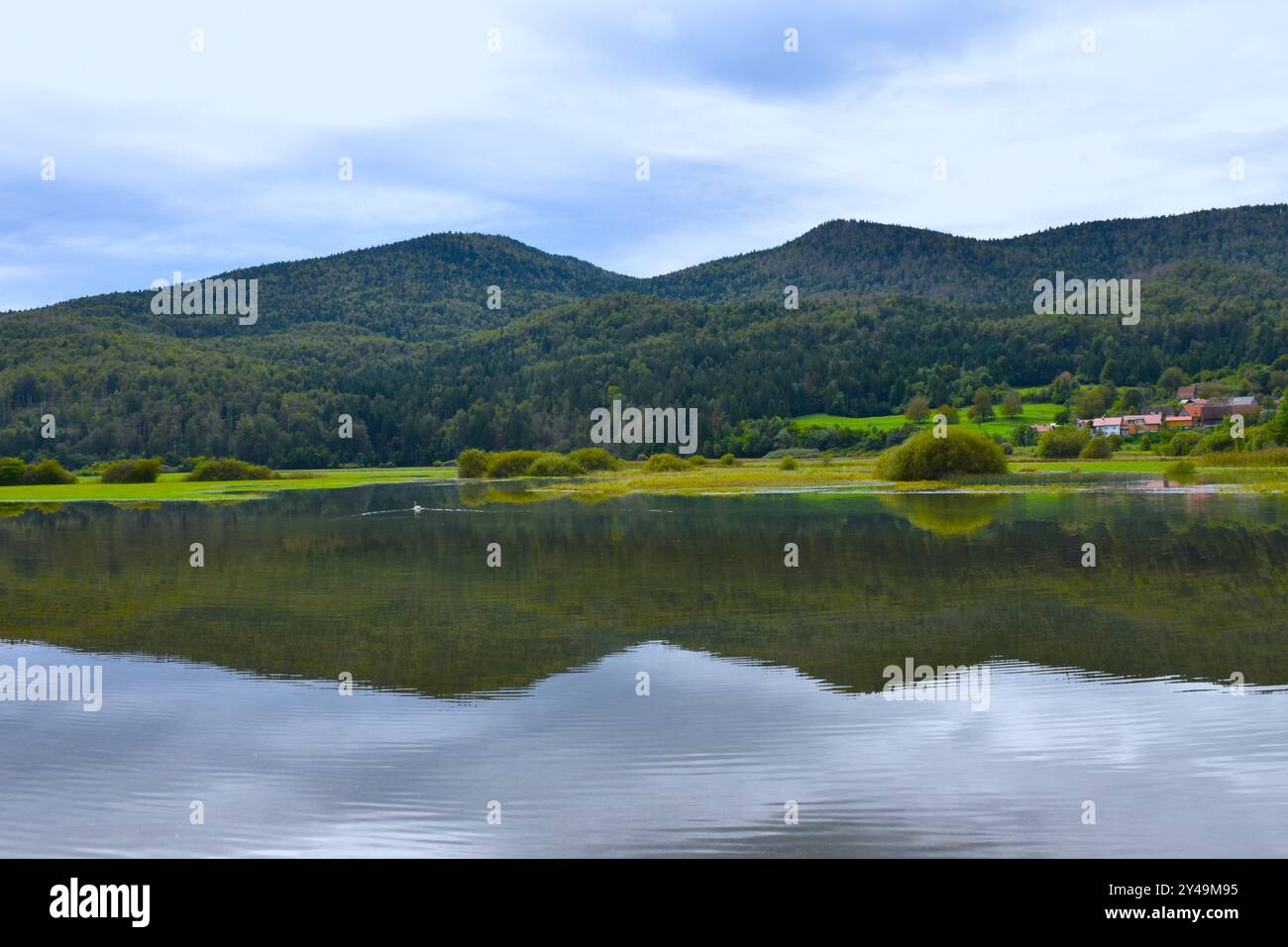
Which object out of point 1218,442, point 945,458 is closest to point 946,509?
point 945,458

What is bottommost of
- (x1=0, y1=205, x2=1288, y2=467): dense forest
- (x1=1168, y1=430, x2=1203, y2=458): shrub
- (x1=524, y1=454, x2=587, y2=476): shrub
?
(x1=524, y1=454, x2=587, y2=476): shrub

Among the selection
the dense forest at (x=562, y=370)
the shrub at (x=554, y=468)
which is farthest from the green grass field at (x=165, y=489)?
the dense forest at (x=562, y=370)

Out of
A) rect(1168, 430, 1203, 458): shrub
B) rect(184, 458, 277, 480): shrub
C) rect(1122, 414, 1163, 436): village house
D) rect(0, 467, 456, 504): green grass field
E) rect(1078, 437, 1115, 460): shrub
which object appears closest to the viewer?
rect(0, 467, 456, 504): green grass field

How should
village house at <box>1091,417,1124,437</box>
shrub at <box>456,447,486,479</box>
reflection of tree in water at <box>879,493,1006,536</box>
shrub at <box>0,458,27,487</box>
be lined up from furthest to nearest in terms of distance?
village house at <box>1091,417,1124,437</box>, shrub at <box>456,447,486,479</box>, shrub at <box>0,458,27,487</box>, reflection of tree in water at <box>879,493,1006,536</box>

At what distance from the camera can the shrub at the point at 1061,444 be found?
9044 cm

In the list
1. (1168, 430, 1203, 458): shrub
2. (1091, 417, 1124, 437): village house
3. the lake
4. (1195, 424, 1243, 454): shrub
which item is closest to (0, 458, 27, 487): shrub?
the lake

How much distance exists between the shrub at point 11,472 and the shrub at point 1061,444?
7782 centimetres

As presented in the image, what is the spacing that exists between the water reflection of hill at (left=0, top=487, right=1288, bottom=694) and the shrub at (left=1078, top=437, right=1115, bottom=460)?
49.4 metres

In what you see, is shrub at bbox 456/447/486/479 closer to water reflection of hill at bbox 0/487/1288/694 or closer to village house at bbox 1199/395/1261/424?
water reflection of hill at bbox 0/487/1288/694

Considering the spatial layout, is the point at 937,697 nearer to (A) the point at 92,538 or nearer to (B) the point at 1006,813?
(B) the point at 1006,813

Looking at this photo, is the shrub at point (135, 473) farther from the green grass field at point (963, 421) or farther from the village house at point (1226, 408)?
the village house at point (1226, 408)

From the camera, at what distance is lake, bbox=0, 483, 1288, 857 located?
343 inches

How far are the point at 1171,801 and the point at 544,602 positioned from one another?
1301 cm
